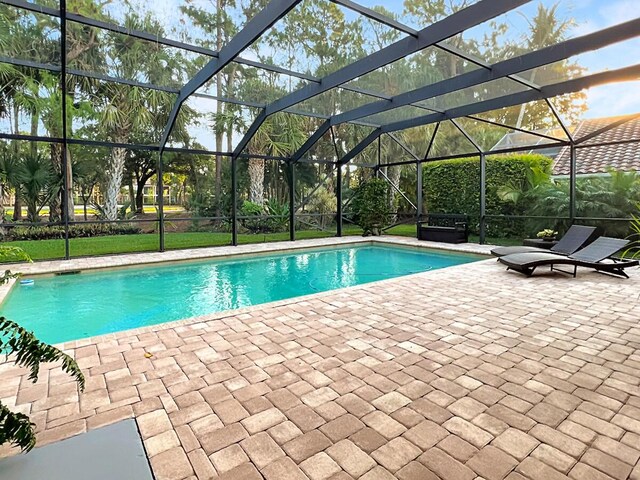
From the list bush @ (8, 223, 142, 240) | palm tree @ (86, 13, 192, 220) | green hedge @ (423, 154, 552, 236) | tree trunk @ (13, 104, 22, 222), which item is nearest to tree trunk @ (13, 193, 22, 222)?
tree trunk @ (13, 104, 22, 222)

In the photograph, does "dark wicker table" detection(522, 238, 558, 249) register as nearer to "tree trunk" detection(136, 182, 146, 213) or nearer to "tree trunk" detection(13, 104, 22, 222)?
"tree trunk" detection(13, 104, 22, 222)

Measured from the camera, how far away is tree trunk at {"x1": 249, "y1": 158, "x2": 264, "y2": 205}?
16016 mm

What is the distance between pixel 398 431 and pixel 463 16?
5257 mm

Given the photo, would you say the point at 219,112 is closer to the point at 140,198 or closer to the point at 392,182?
the point at 140,198

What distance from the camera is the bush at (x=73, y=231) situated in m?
12.1

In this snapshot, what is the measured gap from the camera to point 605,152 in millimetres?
12203

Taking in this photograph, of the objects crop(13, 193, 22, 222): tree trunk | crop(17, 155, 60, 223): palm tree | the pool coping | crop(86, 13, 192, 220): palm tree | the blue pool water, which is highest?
crop(86, 13, 192, 220): palm tree

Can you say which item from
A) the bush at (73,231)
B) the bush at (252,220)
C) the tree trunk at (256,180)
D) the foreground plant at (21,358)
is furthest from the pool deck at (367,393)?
the tree trunk at (256,180)

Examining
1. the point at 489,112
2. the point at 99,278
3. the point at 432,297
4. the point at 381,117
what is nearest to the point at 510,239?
the point at 489,112

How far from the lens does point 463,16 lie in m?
5.23

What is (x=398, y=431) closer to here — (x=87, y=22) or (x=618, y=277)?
(x=618, y=277)

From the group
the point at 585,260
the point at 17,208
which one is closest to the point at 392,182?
the point at 585,260

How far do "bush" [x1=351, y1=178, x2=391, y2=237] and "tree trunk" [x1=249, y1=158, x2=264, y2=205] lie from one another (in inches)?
168

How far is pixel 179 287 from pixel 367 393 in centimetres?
559
